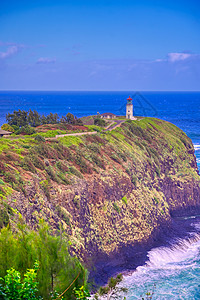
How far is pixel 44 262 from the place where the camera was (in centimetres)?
1403

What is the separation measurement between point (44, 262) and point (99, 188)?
2446 cm

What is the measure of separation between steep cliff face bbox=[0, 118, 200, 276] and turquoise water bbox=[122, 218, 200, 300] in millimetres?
2863

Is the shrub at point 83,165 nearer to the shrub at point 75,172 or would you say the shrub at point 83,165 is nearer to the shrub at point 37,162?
the shrub at point 75,172

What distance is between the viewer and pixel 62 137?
47.3 metres

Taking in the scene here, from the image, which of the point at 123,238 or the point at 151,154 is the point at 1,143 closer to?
the point at 123,238

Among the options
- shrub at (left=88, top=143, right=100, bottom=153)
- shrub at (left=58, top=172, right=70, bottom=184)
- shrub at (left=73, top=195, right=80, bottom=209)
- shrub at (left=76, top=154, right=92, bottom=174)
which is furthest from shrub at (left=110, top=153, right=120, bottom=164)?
shrub at (left=73, top=195, right=80, bottom=209)

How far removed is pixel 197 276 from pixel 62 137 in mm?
23324

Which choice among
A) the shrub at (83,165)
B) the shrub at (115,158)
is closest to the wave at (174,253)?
the shrub at (83,165)

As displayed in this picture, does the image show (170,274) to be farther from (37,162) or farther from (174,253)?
(37,162)

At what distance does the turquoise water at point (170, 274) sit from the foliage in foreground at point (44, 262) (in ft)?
48.5

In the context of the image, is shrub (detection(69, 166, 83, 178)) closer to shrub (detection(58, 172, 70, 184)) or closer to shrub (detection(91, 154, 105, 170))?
shrub (detection(58, 172, 70, 184))

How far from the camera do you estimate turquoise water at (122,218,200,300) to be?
3009 cm

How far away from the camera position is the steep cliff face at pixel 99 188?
30.3 metres

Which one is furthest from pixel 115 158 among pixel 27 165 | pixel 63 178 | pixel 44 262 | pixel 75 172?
pixel 44 262
